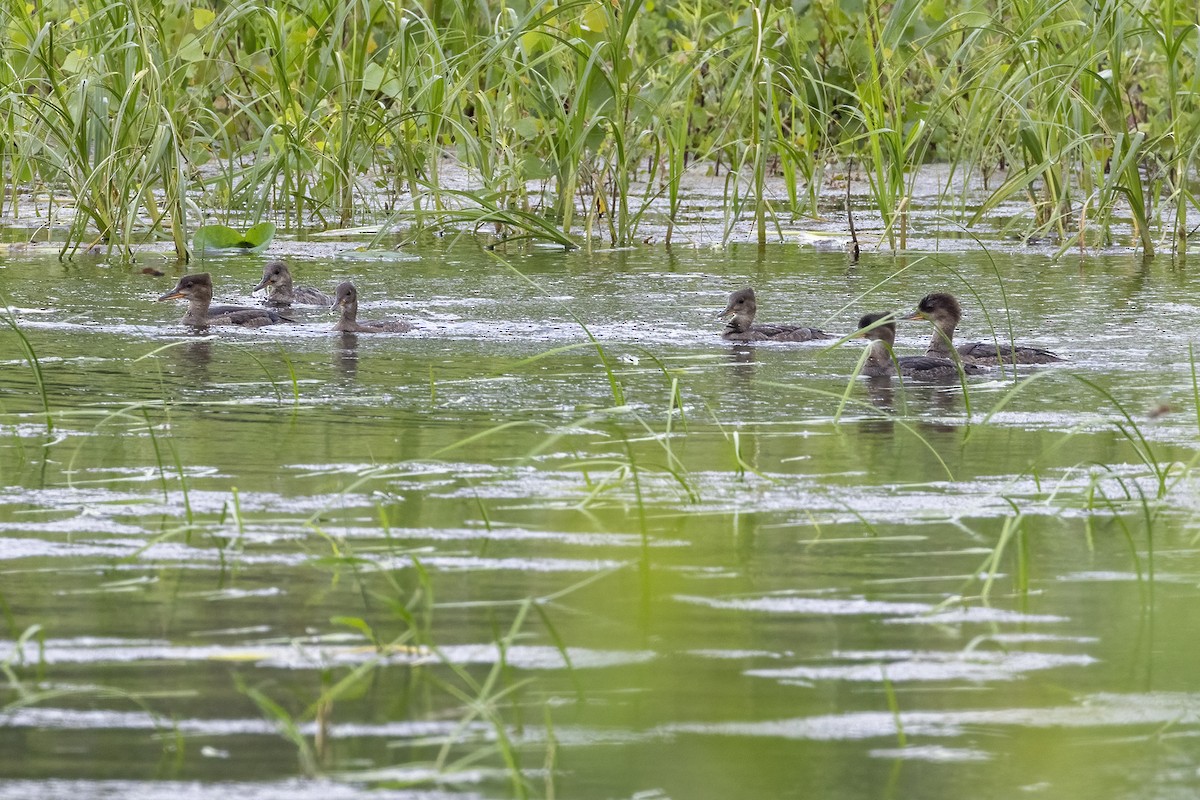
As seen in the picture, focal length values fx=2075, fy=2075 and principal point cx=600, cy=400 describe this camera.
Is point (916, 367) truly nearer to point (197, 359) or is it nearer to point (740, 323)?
point (740, 323)

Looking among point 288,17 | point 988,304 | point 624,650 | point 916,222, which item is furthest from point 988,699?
point 288,17

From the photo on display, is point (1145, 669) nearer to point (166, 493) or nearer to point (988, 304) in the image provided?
point (166, 493)

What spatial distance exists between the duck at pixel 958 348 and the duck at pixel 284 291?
2755 mm

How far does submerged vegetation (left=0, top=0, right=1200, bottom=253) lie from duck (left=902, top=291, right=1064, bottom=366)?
0.84m

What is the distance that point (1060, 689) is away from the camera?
3312 millimetres

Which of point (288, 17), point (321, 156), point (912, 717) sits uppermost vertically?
point (288, 17)

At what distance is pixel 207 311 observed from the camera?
9000 millimetres

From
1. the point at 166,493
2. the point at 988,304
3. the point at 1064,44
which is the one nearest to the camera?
the point at 166,493

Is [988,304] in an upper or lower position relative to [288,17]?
lower

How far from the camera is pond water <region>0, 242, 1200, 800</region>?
2.96m

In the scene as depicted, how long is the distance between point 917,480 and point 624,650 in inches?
67.9

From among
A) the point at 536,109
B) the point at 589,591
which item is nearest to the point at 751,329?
the point at 536,109

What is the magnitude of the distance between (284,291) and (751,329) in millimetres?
2552

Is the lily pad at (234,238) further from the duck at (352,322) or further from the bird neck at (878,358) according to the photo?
the bird neck at (878,358)
